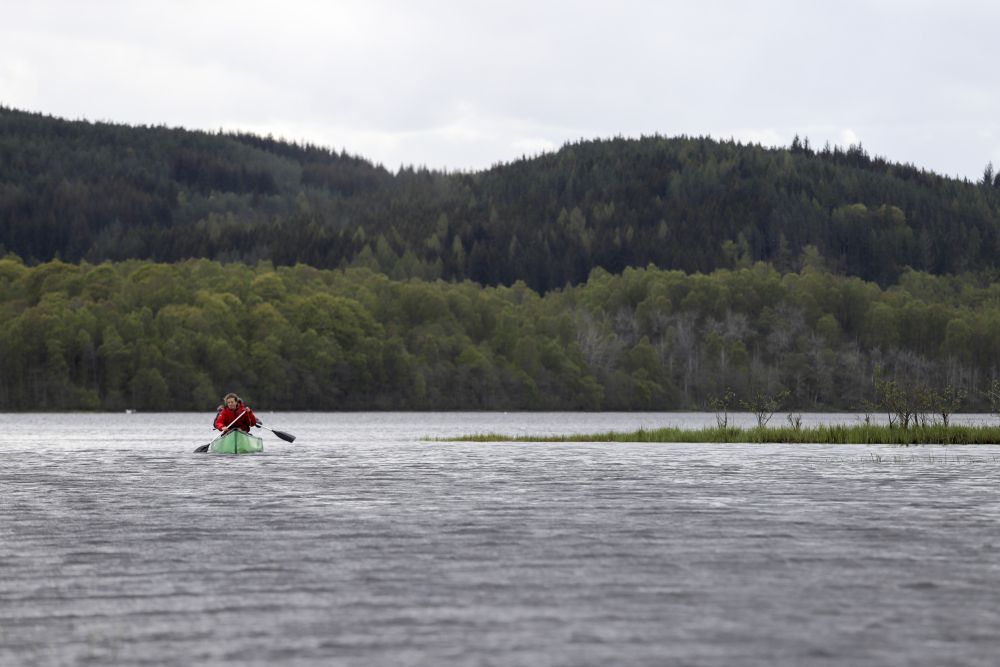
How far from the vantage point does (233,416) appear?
182ft

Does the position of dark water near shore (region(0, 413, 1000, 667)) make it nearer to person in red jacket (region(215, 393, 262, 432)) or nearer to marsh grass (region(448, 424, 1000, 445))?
person in red jacket (region(215, 393, 262, 432))

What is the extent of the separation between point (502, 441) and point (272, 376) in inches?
4832

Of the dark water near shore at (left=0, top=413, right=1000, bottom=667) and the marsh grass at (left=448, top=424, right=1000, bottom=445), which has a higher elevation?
the marsh grass at (left=448, top=424, right=1000, bottom=445)

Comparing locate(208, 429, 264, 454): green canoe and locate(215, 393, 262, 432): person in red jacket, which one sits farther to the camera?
locate(215, 393, 262, 432): person in red jacket

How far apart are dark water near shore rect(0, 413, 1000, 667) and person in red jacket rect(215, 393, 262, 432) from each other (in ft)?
57.3

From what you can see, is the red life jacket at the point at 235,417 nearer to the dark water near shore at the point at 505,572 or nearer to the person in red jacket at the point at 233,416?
the person in red jacket at the point at 233,416

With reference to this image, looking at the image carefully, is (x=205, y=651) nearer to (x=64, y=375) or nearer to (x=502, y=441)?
(x=502, y=441)

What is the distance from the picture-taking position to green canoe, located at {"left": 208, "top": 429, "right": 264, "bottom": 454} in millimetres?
53719

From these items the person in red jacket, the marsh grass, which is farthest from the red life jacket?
the marsh grass

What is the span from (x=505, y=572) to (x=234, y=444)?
1466 inches

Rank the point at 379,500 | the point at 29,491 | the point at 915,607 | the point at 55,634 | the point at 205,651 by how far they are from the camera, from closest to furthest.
Result: the point at 205,651
the point at 55,634
the point at 915,607
the point at 379,500
the point at 29,491

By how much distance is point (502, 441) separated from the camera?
6806 centimetres

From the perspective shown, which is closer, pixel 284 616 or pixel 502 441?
pixel 284 616

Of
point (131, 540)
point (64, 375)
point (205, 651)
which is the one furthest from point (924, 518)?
point (64, 375)
